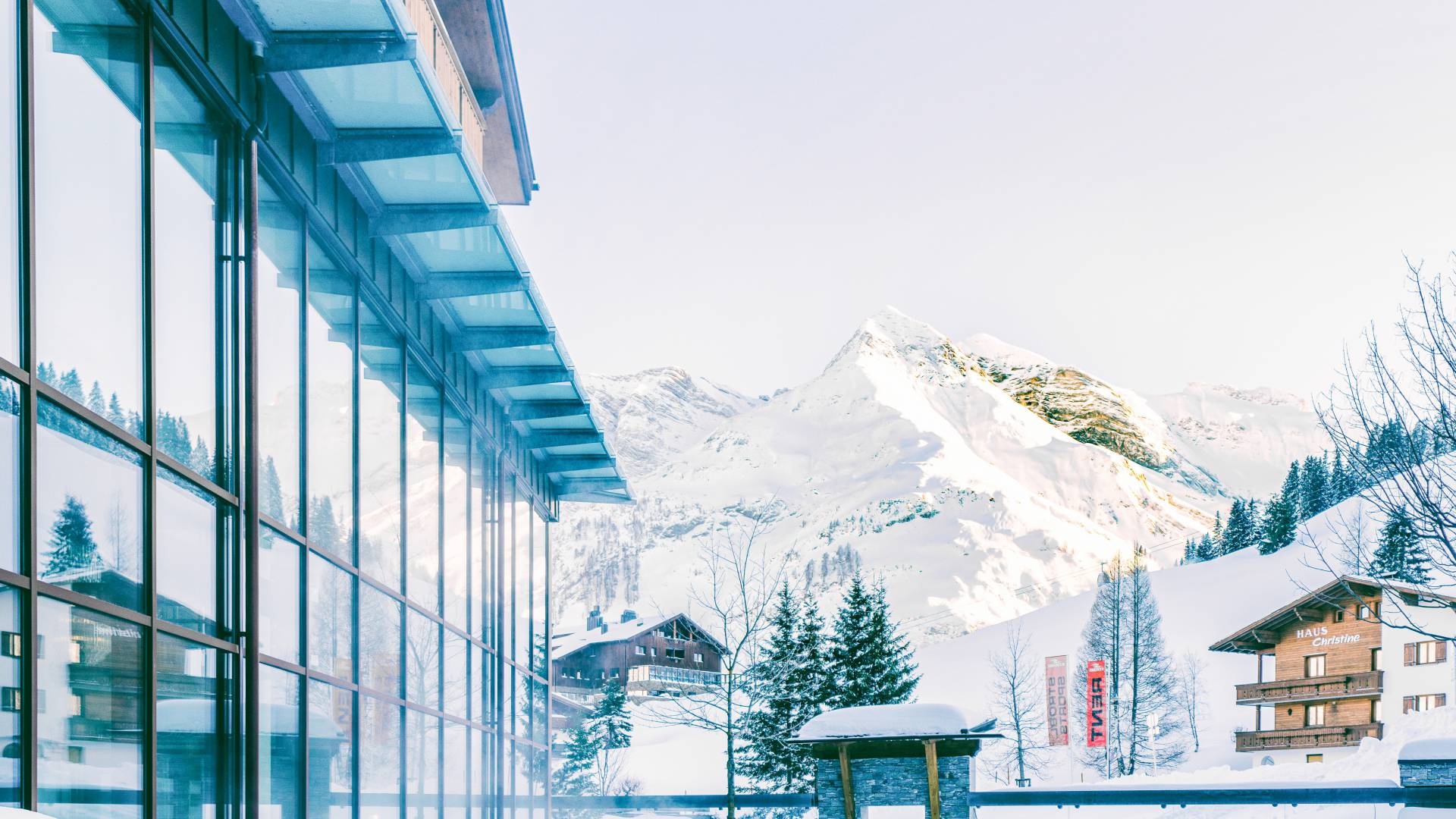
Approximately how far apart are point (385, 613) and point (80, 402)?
6313mm

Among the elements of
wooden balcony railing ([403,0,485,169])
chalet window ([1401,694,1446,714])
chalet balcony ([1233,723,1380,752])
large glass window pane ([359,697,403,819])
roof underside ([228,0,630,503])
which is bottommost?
chalet balcony ([1233,723,1380,752])

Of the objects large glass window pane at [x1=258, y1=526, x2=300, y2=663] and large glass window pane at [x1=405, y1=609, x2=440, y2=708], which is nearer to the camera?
large glass window pane at [x1=258, y1=526, x2=300, y2=663]

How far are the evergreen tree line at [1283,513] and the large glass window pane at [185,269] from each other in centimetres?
10114

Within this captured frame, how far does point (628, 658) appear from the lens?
80000 mm

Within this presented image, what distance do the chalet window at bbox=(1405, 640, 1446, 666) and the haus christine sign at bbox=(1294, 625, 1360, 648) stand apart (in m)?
1.89

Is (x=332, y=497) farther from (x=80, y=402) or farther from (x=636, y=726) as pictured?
(x=636, y=726)

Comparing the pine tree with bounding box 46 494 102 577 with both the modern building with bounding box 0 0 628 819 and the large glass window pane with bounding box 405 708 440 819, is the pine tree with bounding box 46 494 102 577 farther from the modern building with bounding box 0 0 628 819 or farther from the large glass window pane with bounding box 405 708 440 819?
the large glass window pane with bounding box 405 708 440 819

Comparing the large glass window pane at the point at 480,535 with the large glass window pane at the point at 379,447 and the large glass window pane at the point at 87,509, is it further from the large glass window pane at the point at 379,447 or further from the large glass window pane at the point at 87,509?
the large glass window pane at the point at 87,509

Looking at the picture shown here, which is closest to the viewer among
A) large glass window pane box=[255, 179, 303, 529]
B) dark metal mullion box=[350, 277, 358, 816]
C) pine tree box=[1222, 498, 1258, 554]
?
large glass window pane box=[255, 179, 303, 529]

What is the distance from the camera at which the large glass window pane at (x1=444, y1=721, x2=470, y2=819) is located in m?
15.4

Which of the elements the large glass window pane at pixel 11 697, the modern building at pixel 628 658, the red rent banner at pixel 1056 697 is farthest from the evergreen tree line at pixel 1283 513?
the large glass window pane at pixel 11 697

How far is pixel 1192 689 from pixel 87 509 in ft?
239

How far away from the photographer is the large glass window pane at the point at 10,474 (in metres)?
6.19

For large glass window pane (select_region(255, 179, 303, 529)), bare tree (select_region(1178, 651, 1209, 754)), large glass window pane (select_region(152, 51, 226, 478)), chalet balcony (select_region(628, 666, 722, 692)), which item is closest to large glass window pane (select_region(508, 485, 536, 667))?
large glass window pane (select_region(255, 179, 303, 529))
